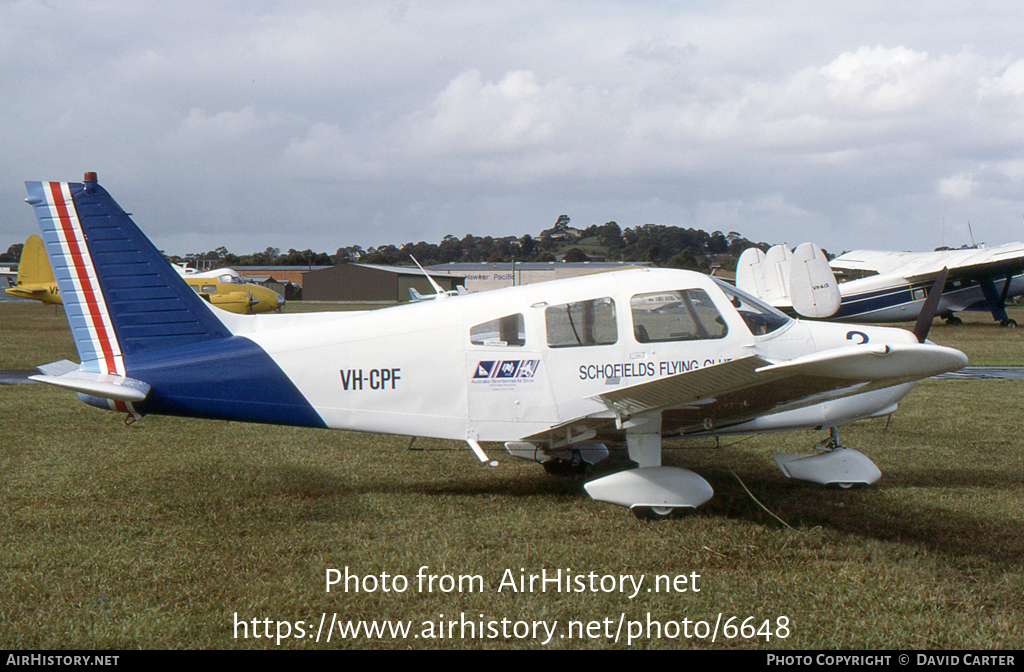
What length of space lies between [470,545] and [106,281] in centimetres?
376

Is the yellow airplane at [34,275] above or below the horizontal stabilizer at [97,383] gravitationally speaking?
above

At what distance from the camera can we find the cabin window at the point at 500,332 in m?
6.21

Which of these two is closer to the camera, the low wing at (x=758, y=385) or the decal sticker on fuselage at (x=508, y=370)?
the low wing at (x=758, y=385)

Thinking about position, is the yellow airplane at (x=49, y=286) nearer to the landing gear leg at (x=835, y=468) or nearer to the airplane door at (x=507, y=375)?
the airplane door at (x=507, y=375)

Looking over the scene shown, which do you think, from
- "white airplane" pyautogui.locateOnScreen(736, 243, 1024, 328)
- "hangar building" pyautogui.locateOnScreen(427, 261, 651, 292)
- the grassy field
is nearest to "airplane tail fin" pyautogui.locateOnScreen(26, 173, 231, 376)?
the grassy field

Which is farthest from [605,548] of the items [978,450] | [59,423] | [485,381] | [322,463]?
[59,423]

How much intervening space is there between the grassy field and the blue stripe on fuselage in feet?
2.55

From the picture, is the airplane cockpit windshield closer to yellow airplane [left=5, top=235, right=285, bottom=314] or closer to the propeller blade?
the propeller blade

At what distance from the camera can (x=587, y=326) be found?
6.18 metres

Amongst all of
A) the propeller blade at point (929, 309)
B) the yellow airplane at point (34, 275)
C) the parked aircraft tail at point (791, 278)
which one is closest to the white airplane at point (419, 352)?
the propeller blade at point (929, 309)

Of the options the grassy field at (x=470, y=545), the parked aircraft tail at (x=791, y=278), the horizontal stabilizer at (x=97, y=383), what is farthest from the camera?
the parked aircraft tail at (x=791, y=278)

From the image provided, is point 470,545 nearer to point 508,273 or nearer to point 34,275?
point 34,275

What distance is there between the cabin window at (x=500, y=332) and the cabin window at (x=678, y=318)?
94 cm

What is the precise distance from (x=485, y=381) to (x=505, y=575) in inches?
74.1
